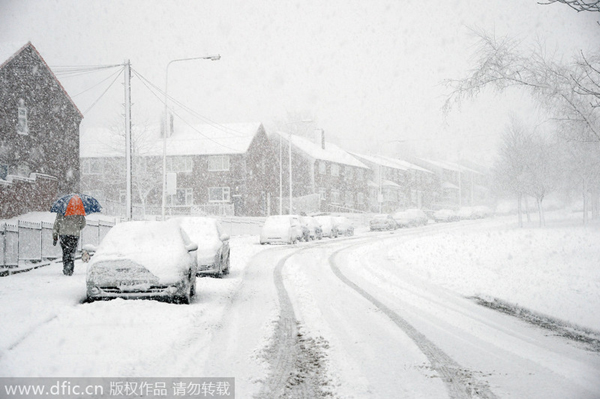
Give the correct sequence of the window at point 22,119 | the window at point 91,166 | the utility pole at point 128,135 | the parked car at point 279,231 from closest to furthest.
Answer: the utility pole at point 128,135 < the parked car at point 279,231 < the window at point 22,119 < the window at point 91,166

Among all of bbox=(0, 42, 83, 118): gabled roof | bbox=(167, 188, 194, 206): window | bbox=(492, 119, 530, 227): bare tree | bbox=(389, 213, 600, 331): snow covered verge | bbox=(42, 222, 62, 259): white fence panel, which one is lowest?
bbox=(389, 213, 600, 331): snow covered verge

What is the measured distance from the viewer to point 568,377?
5066mm

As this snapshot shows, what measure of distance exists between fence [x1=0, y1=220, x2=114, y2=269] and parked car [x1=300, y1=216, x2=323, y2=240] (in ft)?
55.9

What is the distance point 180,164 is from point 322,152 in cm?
1793

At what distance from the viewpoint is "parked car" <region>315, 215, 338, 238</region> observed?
1416 inches

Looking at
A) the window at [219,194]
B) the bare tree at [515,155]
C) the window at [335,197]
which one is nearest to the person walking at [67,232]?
the bare tree at [515,155]

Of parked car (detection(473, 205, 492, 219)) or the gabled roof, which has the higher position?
the gabled roof

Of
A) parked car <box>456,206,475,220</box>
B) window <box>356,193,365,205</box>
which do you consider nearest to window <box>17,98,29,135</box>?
window <box>356,193,365,205</box>

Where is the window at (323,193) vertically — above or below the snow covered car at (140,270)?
above

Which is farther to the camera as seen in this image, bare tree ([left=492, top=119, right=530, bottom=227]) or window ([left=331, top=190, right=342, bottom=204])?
window ([left=331, top=190, right=342, bottom=204])

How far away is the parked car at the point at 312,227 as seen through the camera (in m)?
31.9

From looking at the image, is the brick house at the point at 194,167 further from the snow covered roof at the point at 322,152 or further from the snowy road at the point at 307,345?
the snowy road at the point at 307,345

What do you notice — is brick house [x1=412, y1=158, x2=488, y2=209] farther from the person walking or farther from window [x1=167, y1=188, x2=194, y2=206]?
the person walking

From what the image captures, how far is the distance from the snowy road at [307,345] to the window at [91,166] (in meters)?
43.5
